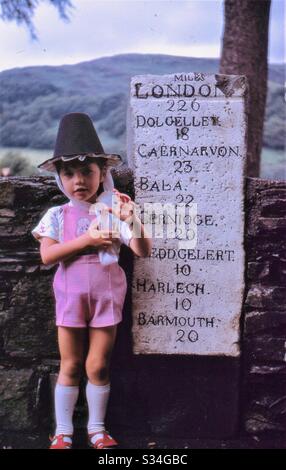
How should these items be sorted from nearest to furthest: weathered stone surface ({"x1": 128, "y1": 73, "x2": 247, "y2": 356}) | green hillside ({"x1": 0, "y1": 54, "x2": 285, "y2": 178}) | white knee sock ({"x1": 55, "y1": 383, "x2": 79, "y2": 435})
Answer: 1. white knee sock ({"x1": 55, "y1": 383, "x2": 79, "y2": 435})
2. weathered stone surface ({"x1": 128, "y1": 73, "x2": 247, "y2": 356})
3. green hillside ({"x1": 0, "y1": 54, "x2": 285, "y2": 178})

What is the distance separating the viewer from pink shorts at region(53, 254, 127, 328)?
2982 mm

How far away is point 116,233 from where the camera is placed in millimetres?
2986

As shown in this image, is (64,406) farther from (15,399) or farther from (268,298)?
(268,298)

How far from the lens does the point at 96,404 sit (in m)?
3.07

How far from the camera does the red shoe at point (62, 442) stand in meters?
3.01

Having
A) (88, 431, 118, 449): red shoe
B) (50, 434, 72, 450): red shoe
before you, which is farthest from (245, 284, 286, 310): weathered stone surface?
(50, 434, 72, 450): red shoe

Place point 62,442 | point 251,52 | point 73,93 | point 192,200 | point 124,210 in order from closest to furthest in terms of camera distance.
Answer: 1. point 124,210
2. point 62,442
3. point 192,200
4. point 251,52
5. point 73,93

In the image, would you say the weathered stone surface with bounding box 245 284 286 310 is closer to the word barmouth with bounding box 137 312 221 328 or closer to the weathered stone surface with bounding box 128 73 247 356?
the weathered stone surface with bounding box 128 73 247 356

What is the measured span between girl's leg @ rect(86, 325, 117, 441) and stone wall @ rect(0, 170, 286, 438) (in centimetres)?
22

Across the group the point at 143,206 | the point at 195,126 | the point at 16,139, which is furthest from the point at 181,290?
the point at 16,139

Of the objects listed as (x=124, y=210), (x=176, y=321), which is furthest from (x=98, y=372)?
(x=124, y=210)

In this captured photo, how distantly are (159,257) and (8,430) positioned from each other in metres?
1.24

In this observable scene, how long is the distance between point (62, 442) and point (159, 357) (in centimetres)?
66

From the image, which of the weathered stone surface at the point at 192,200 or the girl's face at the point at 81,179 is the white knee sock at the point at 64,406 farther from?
the girl's face at the point at 81,179
